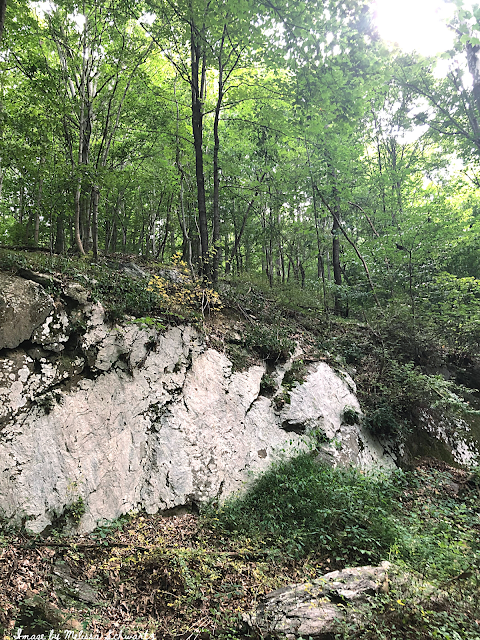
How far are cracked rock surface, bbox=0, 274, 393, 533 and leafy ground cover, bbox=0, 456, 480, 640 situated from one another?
45 cm

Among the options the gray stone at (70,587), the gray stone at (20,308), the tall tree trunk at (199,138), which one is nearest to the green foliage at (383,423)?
the tall tree trunk at (199,138)

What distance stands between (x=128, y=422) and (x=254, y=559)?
290 cm

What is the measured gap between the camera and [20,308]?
514 centimetres

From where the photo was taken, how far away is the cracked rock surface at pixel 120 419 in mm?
4586

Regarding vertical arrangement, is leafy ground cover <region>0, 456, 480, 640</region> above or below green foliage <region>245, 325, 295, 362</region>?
below

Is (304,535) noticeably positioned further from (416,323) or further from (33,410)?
(416,323)

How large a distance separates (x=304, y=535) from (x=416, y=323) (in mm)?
7069

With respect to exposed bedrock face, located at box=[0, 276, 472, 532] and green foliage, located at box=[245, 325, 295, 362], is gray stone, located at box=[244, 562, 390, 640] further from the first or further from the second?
green foliage, located at box=[245, 325, 295, 362]

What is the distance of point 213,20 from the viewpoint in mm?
6668

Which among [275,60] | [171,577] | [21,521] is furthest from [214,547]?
[275,60]

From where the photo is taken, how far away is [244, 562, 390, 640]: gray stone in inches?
126

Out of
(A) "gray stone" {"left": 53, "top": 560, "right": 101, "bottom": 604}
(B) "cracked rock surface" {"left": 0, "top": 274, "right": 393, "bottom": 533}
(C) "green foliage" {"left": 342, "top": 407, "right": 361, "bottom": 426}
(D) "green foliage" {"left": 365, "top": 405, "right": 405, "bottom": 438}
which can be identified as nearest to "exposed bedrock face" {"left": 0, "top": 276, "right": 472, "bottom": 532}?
(B) "cracked rock surface" {"left": 0, "top": 274, "right": 393, "bottom": 533}

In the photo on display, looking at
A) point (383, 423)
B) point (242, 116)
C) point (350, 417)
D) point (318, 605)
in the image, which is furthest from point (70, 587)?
point (242, 116)

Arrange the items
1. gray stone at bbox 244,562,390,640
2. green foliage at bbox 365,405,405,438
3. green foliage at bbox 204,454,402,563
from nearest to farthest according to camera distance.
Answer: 1. gray stone at bbox 244,562,390,640
2. green foliage at bbox 204,454,402,563
3. green foliage at bbox 365,405,405,438
